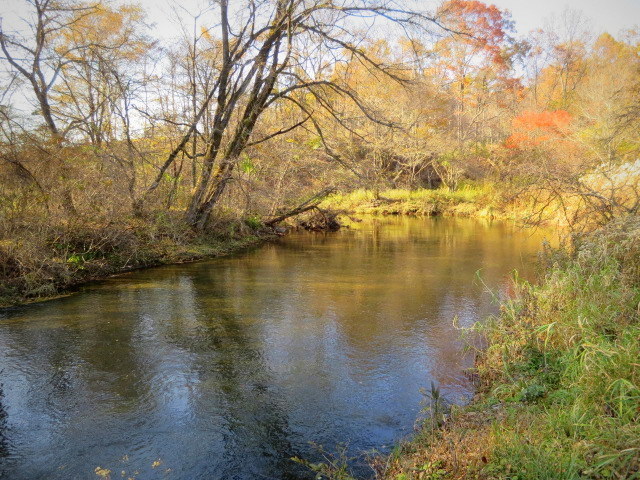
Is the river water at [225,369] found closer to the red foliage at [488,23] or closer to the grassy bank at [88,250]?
the grassy bank at [88,250]

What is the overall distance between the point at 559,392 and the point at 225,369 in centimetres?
376

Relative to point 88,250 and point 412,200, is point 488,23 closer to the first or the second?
point 412,200

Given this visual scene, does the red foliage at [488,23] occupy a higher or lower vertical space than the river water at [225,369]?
higher

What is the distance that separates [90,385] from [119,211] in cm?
729

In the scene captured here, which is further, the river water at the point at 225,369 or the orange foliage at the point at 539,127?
the orange foliage at the point at 539,127

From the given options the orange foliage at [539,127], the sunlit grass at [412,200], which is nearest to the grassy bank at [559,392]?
the orange foliage at [539,127]

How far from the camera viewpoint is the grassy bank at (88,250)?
851 centimetres

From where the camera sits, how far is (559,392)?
154 inches

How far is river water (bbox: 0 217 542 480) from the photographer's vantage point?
3941mm

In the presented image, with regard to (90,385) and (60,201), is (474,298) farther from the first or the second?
(60,201)

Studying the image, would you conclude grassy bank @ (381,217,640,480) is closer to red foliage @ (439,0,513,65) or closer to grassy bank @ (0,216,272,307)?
grassy bank @ (0,216,272,307)

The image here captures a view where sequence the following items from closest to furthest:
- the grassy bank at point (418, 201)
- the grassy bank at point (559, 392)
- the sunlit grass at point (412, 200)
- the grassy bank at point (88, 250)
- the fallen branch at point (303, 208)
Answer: the grassy bank at point (559, 392)
the grassy bank at point (88, 250)
the fallen branch at point (303, 208)
the grassy bank at point (418, 201)
the sunlit grass at point (412, 200)

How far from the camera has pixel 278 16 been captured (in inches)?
472

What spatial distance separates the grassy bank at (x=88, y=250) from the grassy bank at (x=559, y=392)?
807cm
